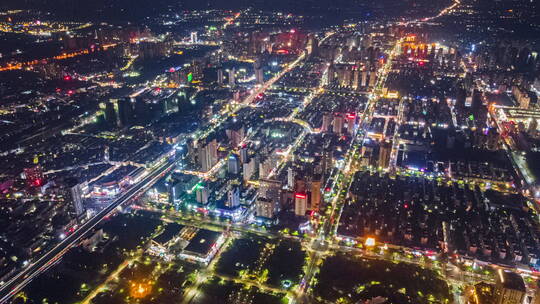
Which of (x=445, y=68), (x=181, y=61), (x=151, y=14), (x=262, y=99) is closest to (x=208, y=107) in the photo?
(x=262, y=99)

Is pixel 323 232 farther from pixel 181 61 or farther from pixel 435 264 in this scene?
pixel 181 61

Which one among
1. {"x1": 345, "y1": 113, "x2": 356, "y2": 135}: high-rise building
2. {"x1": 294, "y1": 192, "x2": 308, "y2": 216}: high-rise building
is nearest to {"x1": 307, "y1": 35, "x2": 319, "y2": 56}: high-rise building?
{"x1": 345, "y1": 113, "x2": 356, "y2": 135}: high-rise building

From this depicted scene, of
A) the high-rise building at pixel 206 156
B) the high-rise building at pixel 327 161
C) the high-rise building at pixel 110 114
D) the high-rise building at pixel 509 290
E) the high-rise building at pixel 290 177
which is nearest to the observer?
the high-rise building at pixel 509 290

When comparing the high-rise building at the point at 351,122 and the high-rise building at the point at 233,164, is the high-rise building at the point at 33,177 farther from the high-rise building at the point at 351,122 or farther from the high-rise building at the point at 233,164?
the high-rise building at the point at 351,122

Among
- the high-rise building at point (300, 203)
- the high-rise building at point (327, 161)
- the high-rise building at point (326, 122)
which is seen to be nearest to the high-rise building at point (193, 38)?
the high-rise building at point (326, 122)

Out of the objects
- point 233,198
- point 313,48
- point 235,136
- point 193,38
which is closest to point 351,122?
point 235,136

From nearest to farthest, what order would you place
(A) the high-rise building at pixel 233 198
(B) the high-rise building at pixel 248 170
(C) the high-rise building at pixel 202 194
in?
(A) the high-rise building at pixel 233 198 → (C) the high-rise building at pixel 202 194 → (B) the high-rise building at pixel 248 170
